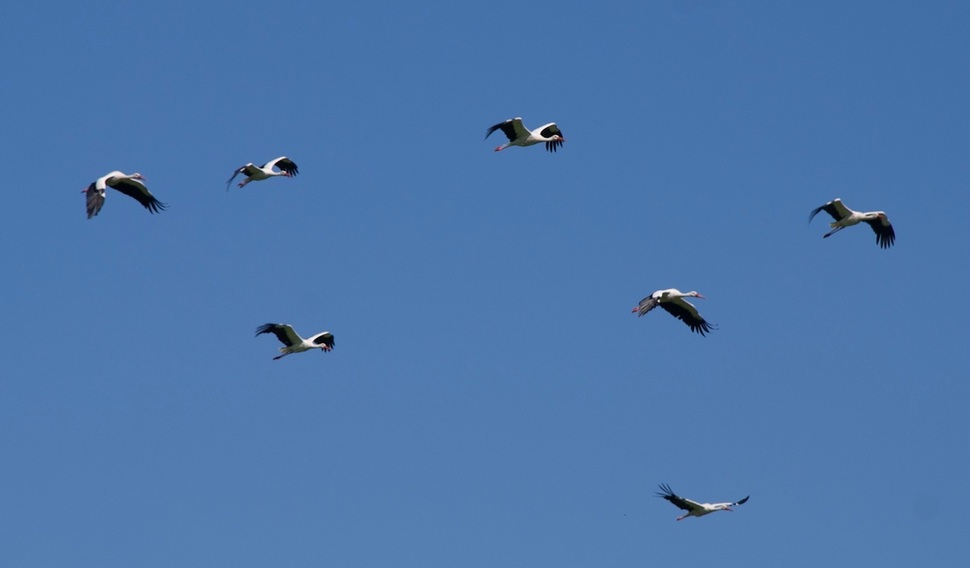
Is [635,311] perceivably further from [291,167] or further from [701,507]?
[291,167]

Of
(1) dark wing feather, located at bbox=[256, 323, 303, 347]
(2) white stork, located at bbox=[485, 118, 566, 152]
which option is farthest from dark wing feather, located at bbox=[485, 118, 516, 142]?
(1) dark wing feather, located at bbox=[256, 323, 303, 347]

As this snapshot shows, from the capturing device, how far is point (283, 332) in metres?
36.4

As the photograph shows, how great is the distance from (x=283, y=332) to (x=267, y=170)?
3.72m

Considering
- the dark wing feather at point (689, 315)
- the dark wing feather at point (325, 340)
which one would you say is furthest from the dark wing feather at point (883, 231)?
the dark wing feather at point (325, 340)

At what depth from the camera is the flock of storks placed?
33.2 metres

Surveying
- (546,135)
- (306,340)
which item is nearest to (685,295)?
(546,135)

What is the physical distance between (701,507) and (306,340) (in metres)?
9.42

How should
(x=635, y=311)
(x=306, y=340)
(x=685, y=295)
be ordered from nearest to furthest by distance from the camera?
1. (x=635, y=311)
2. (x=685, y=295)
3. (x=306, y=340)

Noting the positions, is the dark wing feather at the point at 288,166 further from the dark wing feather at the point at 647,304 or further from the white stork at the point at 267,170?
the dark wing feather at the point at 647,304

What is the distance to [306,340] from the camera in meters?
37.0

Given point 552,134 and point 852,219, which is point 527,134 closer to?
point 552,134

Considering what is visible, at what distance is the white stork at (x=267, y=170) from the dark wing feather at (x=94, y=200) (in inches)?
233

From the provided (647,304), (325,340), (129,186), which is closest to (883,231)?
(647,304)

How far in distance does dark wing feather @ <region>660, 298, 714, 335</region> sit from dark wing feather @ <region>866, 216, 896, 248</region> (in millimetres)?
4464
